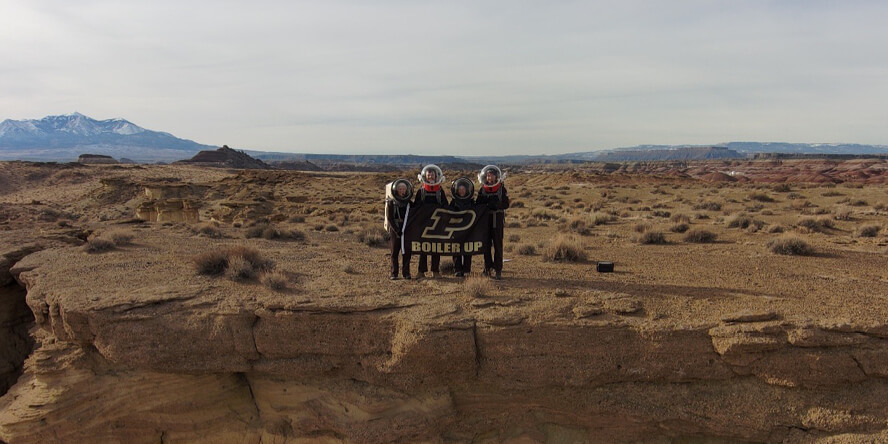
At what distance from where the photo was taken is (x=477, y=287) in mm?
6562

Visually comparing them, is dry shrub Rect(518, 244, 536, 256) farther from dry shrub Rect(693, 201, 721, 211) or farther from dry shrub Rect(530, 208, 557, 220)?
dry shrub Rect(693, 201, 721, 211)

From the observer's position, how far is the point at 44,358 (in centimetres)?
657

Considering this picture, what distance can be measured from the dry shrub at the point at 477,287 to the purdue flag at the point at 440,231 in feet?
2.98

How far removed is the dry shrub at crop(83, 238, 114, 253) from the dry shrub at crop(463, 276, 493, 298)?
6882mm

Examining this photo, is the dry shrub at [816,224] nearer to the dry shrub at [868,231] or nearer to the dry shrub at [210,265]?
the dry shrub at [868,231]

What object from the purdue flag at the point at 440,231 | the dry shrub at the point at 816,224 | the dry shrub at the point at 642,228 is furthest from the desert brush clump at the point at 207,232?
the dry shrub at the point at 816,224

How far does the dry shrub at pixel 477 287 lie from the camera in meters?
6.50

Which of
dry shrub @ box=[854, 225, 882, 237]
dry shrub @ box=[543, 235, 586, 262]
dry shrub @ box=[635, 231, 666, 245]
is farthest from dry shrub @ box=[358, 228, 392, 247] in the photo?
dry shrub @ box=[854, 225, 882, 237]

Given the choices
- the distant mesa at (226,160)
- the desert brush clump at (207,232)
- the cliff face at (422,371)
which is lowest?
the cliff face at (422,371)

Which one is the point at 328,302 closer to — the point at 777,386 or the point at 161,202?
the point at 777,386

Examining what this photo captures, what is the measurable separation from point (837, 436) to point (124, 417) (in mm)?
8343

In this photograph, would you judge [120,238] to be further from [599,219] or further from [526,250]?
[599,219]

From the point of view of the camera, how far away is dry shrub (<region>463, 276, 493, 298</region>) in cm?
650

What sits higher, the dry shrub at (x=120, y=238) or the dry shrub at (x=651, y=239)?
the dry shrub at (x=120, y=238)
